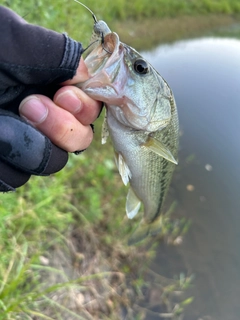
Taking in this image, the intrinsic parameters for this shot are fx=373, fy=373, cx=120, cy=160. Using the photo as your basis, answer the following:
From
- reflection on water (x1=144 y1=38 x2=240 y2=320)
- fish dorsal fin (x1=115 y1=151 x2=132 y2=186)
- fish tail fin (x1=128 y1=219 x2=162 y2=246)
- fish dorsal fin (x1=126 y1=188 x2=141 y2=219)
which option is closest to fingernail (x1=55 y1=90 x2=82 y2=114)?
fish dorsal fin (x1=115 y1=151 x2=132 y2=186)

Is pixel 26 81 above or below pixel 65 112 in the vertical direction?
above

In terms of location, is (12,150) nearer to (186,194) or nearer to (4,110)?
(4,110)

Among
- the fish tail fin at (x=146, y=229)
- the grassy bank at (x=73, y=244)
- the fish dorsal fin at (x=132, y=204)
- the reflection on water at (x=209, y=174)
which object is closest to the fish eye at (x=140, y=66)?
the fish dorsal fin at (x=132, y=204)

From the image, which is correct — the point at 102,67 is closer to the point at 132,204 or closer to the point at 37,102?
the point at 37,102

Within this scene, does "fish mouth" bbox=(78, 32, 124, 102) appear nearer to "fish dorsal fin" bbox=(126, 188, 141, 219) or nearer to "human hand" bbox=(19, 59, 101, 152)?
"human hand" bbox=(19, 59, 101, 152)

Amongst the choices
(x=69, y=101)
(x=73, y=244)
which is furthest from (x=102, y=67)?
(x=73, y=244)

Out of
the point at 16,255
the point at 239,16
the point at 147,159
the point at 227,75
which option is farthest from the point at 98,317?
the point at 239,16

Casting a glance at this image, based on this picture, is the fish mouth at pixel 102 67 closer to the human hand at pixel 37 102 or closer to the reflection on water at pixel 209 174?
the human hand at pixel 37 102
